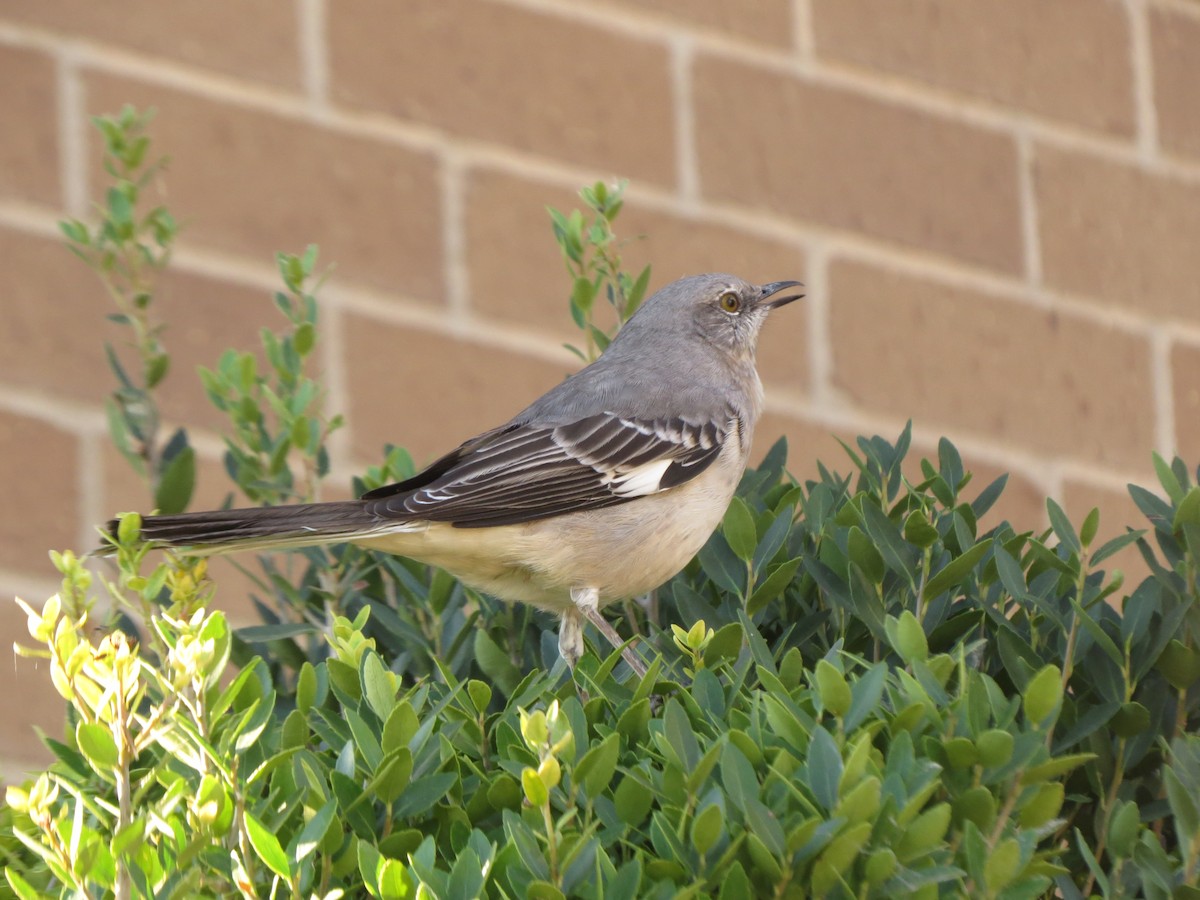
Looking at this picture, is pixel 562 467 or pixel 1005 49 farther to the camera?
pixel 1005 49

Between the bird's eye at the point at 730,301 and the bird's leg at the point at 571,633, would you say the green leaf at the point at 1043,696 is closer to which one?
the bird's leg at the point at 571,633

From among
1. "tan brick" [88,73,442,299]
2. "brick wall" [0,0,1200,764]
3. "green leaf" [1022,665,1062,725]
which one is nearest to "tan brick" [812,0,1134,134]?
"brick wall" [0,0,1200,764]

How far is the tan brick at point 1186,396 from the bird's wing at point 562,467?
7.79 ft

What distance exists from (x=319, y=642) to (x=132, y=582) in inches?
27.1

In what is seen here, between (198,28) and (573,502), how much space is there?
1887mm

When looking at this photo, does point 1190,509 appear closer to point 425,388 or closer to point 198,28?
point 425,388

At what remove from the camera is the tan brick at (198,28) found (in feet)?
15.7

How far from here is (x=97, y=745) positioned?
1.97 m

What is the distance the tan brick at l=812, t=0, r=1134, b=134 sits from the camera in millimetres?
5906

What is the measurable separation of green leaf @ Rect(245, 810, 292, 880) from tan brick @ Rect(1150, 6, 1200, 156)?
5.14 metres

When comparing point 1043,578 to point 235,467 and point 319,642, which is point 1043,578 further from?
point 235,467

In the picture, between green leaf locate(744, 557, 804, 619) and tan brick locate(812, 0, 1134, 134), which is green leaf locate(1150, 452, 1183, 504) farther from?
tan brick locate(812, 0, 1134, 134)

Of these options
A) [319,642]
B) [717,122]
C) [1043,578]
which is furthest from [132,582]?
[717,122]

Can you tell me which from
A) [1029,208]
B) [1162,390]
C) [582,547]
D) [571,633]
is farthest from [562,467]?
[1162,390]
